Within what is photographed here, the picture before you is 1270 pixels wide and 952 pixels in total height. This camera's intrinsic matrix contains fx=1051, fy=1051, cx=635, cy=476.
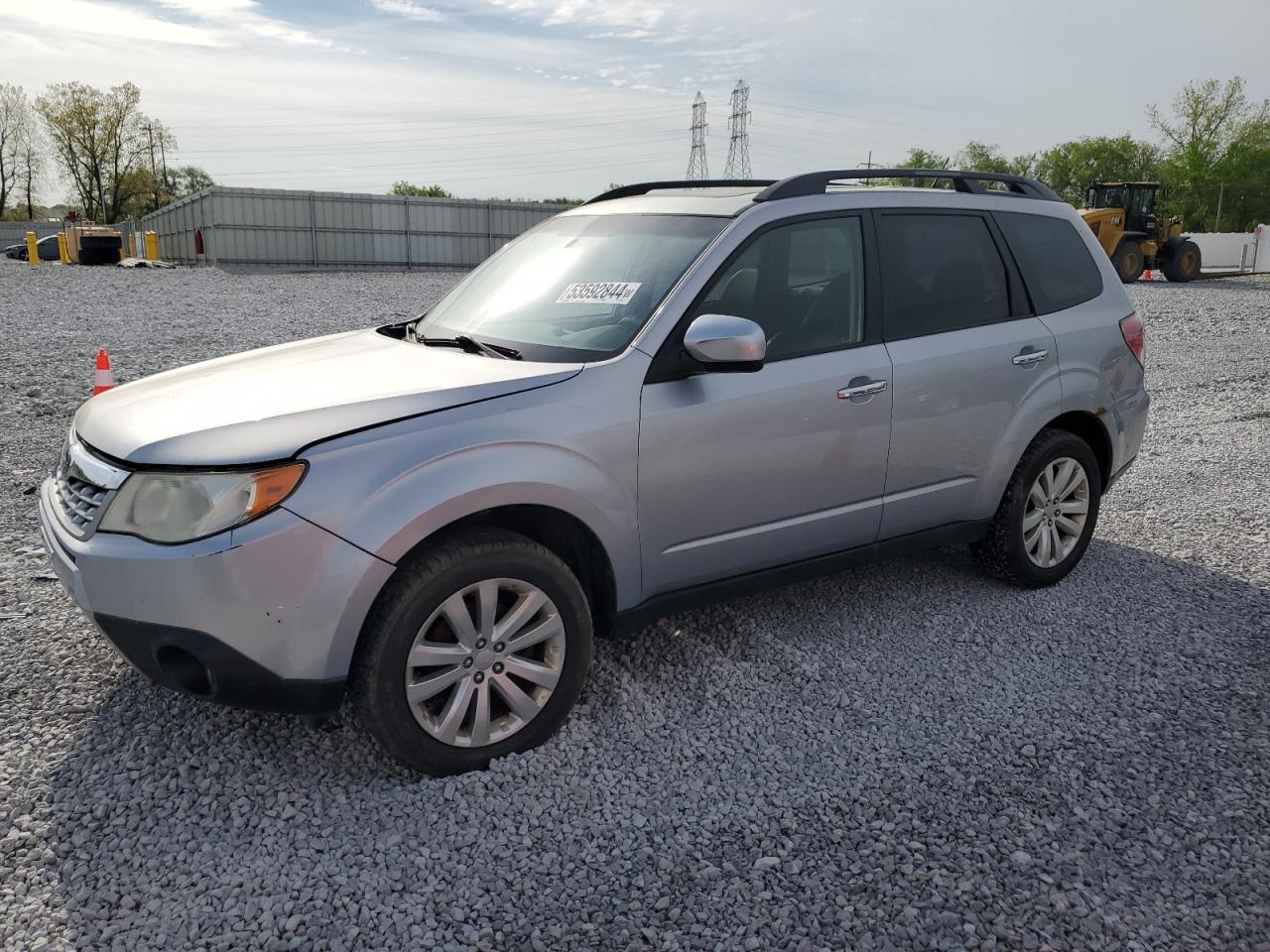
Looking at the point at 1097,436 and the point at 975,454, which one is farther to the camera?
the point at 1097,436

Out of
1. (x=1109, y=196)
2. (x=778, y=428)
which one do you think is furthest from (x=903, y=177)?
(x=1109, y=196)

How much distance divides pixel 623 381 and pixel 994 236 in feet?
7.53

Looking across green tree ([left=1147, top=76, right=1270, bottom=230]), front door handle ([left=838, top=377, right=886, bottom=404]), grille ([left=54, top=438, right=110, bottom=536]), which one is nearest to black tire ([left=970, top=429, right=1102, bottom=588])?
front door handle ([left=838, top=377, right=886, bottom=404])

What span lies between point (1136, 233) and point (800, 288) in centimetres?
2674

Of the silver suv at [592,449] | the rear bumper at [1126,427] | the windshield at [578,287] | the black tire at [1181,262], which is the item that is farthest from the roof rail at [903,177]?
the black tire at [1181,262]

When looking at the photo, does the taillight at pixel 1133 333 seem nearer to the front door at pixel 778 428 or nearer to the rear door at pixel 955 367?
the rear door at pixel 955 367

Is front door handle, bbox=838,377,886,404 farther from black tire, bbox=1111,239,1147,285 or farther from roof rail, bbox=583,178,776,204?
black tire, bbox=1111,239,1147,285

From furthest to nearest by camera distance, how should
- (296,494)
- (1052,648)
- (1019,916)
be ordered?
(1052,648), (296,494), (1019,916)

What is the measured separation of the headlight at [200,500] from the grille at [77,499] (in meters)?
0.18

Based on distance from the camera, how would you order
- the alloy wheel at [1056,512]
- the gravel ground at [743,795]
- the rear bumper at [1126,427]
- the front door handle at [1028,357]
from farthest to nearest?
the rear bumper at [1126,427] → the alloy wheel at [1056,512] → the front door handle at [1028,357] → the gravel ground at [743,795]

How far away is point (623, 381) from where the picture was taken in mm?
3551

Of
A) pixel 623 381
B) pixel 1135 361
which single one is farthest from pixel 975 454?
pixel 623 381

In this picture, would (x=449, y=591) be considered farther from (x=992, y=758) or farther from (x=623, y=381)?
(x=992, y=758)

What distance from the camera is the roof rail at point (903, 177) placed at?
420 cm
